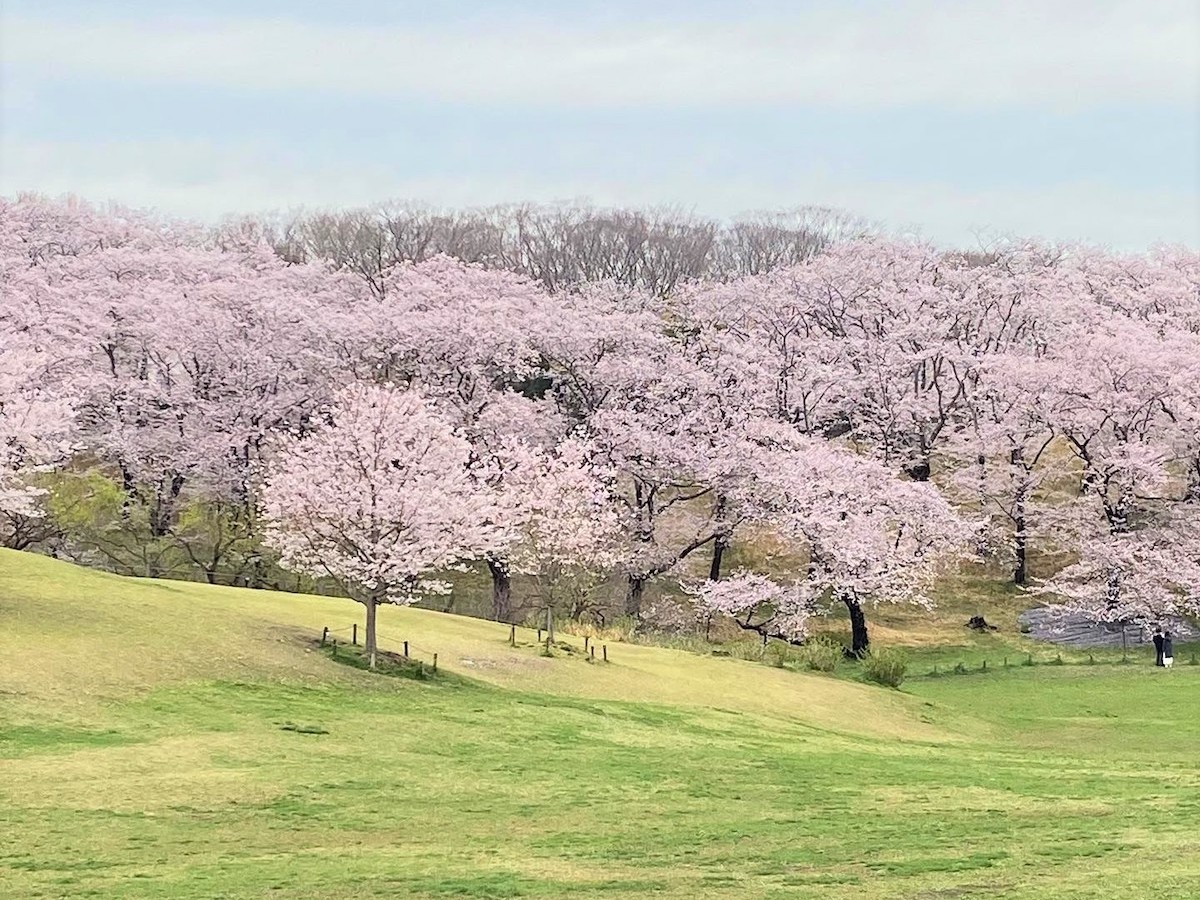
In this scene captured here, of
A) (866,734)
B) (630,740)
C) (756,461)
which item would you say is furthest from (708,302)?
(630,740)

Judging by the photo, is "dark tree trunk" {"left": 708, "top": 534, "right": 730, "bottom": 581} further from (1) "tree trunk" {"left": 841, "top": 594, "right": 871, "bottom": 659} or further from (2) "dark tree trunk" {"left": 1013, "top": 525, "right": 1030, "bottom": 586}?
(2) "dark tree trunk" {"left": 1013, "top": 525, "right": 1030, "bottom": 586}

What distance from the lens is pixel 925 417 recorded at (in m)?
64.4

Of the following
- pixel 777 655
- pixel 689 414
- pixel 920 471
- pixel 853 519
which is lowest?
pixel 777 655

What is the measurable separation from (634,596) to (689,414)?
360 inches

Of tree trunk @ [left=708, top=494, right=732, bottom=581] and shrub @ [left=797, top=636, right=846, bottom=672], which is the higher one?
tree trunk @ [left=708, top=494, right=732, bottom=581]

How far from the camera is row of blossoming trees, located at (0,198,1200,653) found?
50594mm

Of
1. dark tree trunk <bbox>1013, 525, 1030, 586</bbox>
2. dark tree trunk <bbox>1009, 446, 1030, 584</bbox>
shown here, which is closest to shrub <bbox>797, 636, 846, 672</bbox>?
dark tree trunk <bbox>1009, 446, 1030, 584</bbox>

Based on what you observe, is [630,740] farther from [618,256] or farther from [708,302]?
[618,256]

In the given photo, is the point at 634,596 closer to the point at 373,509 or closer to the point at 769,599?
the point at 769,599

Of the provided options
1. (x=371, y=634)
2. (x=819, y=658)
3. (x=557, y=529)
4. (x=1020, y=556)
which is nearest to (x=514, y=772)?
(x=371, y=634)

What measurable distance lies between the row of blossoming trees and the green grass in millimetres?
9734

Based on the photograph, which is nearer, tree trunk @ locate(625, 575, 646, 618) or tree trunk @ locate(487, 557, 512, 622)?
tree trunk @ locate(487, 557, 512, 622)

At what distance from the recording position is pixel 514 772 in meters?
20.9

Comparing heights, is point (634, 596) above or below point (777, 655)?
above
